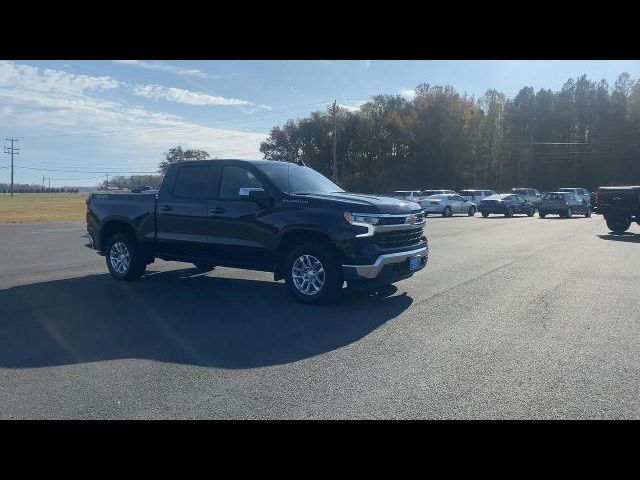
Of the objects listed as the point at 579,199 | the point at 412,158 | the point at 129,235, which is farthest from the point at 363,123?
the point at 129,235

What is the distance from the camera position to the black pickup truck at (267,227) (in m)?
8.62

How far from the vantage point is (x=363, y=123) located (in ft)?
241

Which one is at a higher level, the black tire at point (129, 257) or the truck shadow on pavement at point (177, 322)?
the black tire at point (129, 257)

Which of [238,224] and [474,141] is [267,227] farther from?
[474,141]

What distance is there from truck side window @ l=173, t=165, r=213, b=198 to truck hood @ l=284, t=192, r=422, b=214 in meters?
1.69

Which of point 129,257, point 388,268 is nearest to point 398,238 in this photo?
point 388,268

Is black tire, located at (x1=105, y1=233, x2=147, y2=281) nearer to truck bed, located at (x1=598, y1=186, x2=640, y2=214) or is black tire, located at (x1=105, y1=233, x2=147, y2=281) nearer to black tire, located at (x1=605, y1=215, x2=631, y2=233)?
truck bed, located at (x1=598, y1=186, x2=640, y2=214)

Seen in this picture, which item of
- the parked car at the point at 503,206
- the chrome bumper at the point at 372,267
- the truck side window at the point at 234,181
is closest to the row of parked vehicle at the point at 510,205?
the parked car at the point at 503,206

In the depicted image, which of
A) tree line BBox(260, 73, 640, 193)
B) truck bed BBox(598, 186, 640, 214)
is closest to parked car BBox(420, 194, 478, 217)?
truck bed BBox(598, 186, 640, 214)

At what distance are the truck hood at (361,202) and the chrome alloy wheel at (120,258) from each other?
11.6ft

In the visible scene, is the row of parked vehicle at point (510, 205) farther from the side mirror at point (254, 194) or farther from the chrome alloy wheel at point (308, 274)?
the chrome alloy wheel at point (308, 274)

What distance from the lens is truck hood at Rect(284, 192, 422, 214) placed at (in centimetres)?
864
